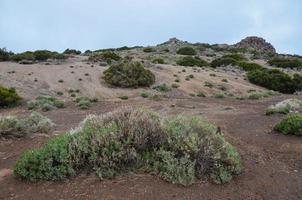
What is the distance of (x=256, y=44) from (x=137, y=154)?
233 feet

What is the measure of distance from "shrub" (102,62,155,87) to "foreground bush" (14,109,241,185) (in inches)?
856

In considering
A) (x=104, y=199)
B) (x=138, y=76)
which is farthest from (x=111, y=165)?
(x=138, y=76)

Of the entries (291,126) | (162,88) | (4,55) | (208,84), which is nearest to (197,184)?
(291,126)

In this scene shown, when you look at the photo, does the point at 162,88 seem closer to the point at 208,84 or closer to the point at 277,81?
the point at 208,84

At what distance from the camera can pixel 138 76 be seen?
31125 millimetres

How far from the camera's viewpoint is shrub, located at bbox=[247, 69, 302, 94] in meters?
34.3

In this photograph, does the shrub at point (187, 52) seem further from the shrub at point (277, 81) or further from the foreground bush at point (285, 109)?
the foreground bush at point (285, 109)

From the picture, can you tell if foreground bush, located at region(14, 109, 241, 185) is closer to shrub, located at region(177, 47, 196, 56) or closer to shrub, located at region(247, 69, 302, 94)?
shrub, located at region(247, 69, 302, 94)

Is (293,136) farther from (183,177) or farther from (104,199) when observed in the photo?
(104,199)

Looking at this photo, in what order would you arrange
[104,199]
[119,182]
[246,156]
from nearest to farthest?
[104,199]
[119,182]
[246,156]

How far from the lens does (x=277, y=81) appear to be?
34.8m

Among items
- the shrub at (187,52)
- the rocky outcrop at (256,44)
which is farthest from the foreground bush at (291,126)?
the rocky outcrop at (256,44)

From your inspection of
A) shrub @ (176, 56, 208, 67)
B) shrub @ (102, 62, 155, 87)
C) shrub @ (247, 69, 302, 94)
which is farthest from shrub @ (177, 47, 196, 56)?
shrub @ (102, 62, 155, 87)

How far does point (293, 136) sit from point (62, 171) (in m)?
6.09
